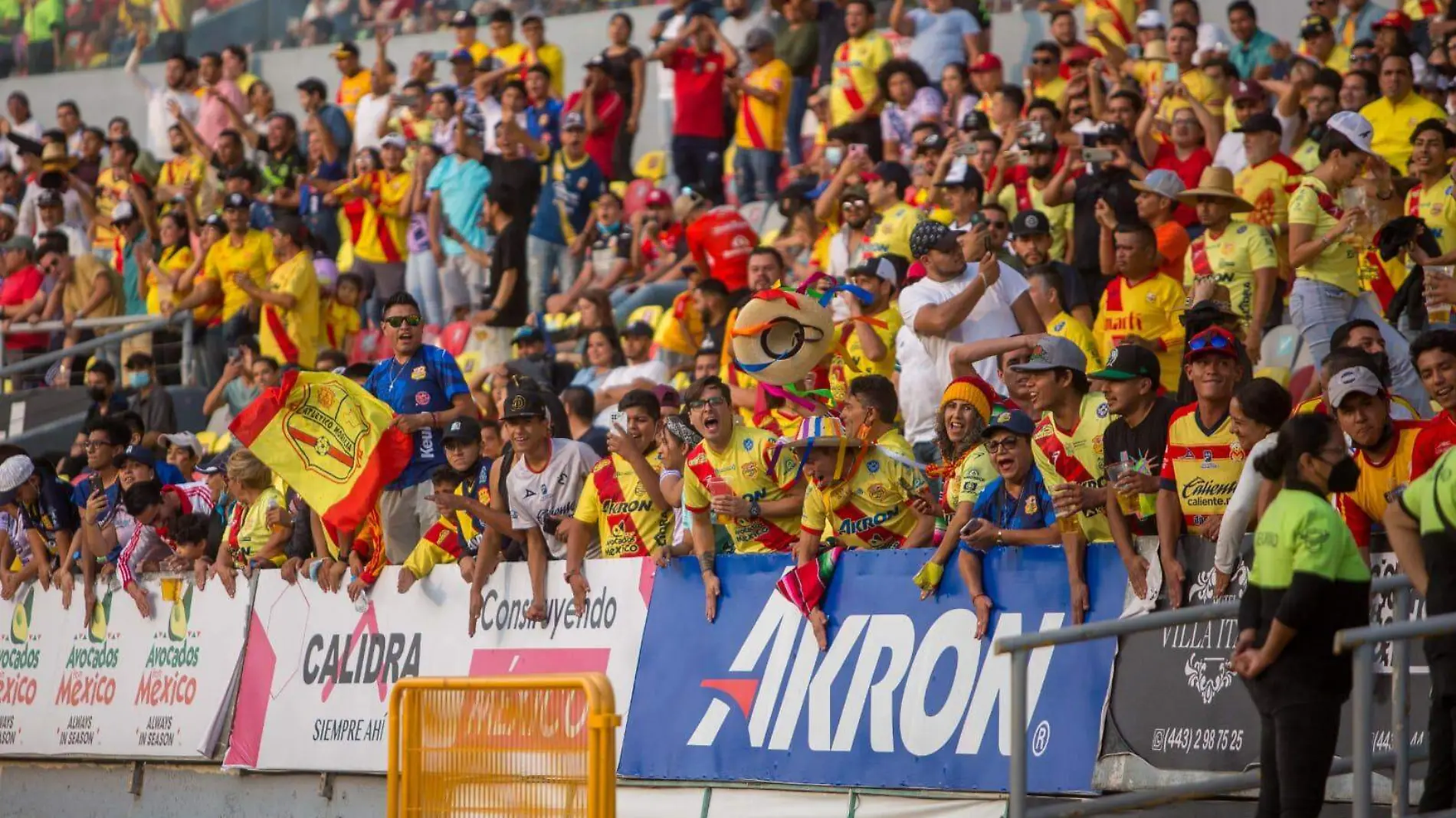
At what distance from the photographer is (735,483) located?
11.1 m

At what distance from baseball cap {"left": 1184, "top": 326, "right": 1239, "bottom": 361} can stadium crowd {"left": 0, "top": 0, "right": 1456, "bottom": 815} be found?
20 millimetres

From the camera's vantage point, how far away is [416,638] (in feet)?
42.2

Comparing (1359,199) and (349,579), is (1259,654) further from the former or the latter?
(349,579)

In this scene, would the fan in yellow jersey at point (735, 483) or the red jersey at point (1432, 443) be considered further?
the fan in yellow jersey at point (735, 483)

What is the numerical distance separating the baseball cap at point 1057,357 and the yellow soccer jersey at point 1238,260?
3.32m

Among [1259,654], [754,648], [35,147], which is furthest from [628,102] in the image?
[1259,654]

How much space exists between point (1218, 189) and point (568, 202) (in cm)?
791

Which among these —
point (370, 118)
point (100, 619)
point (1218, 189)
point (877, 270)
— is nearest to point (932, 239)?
point (877, 270)

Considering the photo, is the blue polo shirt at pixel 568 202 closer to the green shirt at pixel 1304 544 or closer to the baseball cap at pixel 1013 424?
the baseball cap at pixel 1013 424

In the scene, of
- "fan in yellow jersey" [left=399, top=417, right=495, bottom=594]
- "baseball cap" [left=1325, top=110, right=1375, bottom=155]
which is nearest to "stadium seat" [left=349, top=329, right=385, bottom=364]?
"fan in yellow jersey" [left=399, top=417, right=495, bottom=594]

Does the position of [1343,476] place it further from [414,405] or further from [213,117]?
[213,117]

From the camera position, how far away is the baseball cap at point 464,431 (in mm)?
12703

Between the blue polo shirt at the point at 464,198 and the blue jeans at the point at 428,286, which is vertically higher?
the blue polo shirt at the point at 464,198

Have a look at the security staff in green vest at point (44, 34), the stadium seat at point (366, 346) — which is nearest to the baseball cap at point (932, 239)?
the stadium seat at point (366, 346)
